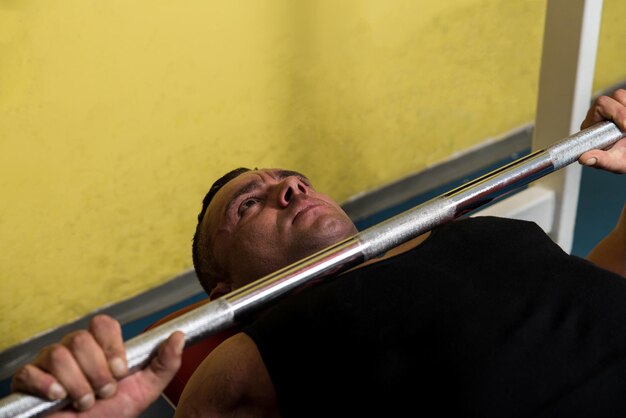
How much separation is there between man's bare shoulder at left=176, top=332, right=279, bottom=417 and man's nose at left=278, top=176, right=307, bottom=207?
34cm

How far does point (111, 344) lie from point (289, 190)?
616 mm

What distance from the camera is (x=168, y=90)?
8.24ft

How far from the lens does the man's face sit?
1.50m

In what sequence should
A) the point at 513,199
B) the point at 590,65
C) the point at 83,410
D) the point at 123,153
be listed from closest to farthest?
the point at 83,410
the point at 590,65
the point at 513,199
the point at 123,153

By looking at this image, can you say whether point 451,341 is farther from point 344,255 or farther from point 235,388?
point 235,388

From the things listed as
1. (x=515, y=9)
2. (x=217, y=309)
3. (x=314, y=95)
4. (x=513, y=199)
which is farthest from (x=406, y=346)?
(x=515, y=9)

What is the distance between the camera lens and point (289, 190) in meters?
1.58

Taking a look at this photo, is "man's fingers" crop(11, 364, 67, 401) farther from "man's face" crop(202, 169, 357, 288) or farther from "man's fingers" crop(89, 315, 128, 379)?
"man's face" crop(202, 169, 357, 288)

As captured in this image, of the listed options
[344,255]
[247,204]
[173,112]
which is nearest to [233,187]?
[247,204]

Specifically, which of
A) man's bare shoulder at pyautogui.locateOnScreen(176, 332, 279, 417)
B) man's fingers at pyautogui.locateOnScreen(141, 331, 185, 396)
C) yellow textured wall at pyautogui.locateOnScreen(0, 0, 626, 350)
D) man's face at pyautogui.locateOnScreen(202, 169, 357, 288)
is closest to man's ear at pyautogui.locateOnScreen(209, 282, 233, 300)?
man's face at pyautogui.locateOnScreen(202, 169, 357, 288)

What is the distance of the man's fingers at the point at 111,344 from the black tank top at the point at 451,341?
26cm

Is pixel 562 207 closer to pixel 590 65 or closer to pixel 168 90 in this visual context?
pixel 590 65

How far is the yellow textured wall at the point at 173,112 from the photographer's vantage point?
231 centimetres

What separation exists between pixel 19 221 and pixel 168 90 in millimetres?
546
